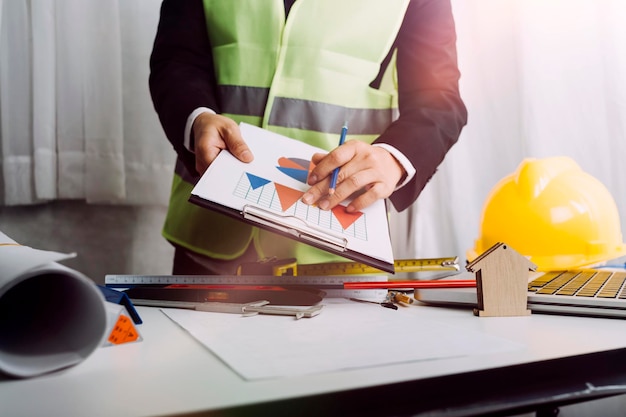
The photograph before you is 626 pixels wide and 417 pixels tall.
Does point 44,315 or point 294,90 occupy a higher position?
point 294,90

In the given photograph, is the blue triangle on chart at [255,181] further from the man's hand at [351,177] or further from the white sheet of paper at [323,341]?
the white sheet of paper at [323,341]

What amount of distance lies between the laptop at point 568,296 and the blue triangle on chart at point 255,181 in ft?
0.81

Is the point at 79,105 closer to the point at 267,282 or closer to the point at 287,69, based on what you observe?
the point at 287,69

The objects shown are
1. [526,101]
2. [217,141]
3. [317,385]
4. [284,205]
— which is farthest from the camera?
[526,101]

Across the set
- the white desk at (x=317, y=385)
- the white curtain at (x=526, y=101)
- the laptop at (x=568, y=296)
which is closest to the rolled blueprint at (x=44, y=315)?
the white desk at (x=317, y=385)

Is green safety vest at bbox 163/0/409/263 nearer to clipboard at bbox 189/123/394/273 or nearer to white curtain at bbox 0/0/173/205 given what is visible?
clipboard at bbox 189/123/394/273

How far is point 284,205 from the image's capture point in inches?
26.1

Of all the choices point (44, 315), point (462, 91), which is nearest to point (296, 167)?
point (44, 315)

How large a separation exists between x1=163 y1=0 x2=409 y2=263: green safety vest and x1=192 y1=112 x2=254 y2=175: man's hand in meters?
0.26

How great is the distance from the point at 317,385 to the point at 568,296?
39 centimetres

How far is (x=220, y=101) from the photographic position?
1.07 m

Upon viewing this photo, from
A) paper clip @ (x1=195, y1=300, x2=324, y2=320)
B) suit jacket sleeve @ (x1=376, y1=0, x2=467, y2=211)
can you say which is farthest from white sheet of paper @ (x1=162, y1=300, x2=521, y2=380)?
A: suit jacket sleeve @ (x1=376, y1=0, x2=467, y2=211)

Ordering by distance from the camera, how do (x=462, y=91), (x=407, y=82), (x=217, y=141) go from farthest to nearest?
1. (x=462, y=91)
2. (x=407, y=82)
3. (x=217, y=141)

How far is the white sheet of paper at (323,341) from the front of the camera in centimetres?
37
